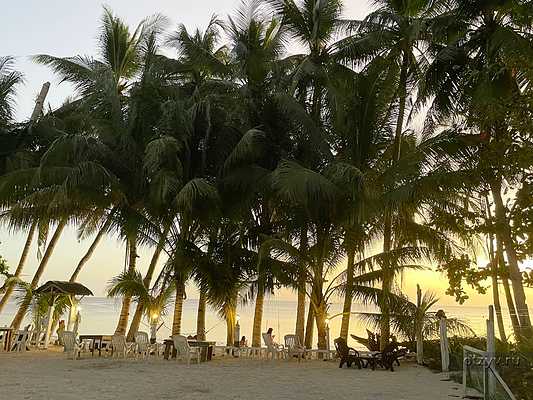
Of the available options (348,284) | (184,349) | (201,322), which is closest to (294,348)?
(348,284)

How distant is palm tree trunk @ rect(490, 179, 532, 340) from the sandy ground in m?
2.20

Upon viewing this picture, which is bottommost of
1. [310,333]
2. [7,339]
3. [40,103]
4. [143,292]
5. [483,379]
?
[483,379]

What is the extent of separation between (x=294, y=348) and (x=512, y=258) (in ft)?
20.5

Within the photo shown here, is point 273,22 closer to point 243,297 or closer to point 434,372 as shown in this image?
point 243,297

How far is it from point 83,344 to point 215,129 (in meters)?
7.08

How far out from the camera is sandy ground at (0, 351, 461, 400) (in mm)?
8531

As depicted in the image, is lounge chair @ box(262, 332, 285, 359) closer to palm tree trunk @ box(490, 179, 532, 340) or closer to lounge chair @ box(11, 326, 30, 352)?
palm tree trunk @ box(490, 179, 532, 340)

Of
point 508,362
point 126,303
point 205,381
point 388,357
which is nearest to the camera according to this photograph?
point 508,362

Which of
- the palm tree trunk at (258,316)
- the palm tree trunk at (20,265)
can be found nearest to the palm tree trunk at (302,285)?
the palm tree trunk at (258,316)

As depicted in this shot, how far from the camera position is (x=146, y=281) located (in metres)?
17.6

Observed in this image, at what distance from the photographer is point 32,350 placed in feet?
53.1

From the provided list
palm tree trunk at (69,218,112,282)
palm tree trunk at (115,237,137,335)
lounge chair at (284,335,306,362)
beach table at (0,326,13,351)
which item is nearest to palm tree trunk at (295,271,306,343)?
lounge chair at (284,335,306,362)

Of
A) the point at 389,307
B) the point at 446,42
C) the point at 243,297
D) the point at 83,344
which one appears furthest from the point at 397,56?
the point at 83,344

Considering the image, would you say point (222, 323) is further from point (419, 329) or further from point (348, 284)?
point (419, 329)
